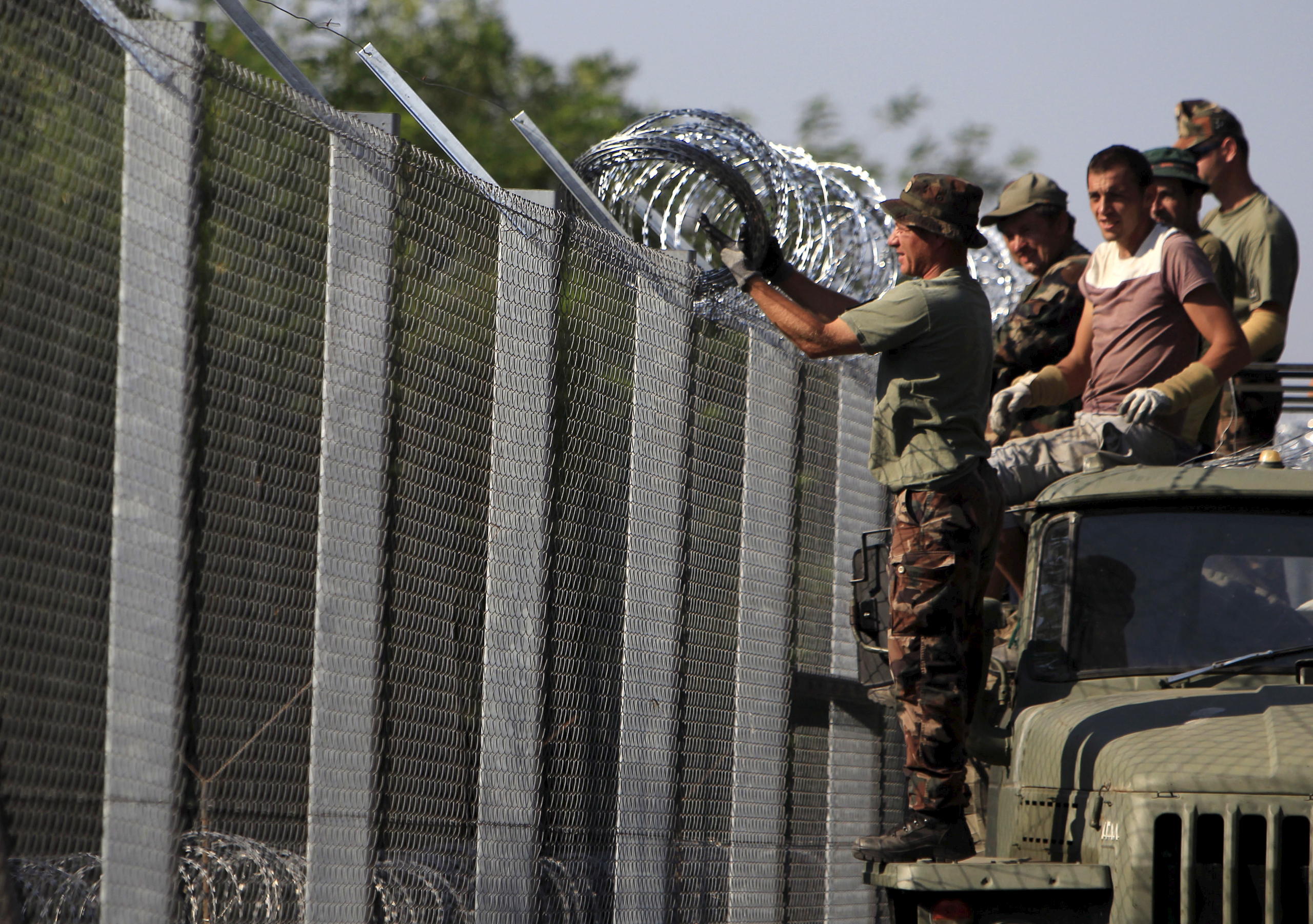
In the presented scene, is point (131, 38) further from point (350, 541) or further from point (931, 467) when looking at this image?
point (931, 467)

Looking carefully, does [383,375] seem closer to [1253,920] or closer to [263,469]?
[263,469]

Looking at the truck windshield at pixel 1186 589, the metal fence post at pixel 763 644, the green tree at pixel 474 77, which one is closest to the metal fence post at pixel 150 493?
the truck windshield at pixel 1186 589

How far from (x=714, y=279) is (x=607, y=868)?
7.38 ft

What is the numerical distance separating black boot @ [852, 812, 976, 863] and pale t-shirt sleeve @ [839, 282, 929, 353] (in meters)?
1.45

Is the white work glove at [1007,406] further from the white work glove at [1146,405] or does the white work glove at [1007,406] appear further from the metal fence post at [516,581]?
the metal fence post at [516,581]

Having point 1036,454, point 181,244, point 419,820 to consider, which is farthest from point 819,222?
point 181,244

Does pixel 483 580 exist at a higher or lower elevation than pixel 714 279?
lower

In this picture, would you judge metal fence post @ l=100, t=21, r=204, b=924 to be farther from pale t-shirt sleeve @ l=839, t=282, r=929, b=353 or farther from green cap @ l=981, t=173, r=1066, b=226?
green cap @ l=981, t=173, r=1066, b=226

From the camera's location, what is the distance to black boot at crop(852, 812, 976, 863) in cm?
520

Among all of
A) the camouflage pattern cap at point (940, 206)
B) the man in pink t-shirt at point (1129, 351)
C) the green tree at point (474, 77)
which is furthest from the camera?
the green tree at point (474, 77)

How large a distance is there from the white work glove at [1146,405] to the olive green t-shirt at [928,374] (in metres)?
1.43

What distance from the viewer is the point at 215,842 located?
3.90 meters

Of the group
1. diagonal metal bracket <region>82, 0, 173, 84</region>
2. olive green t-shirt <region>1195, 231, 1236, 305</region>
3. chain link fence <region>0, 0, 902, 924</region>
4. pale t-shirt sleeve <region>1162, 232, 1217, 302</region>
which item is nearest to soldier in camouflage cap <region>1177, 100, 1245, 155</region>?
olive green t-shirt <region>1195, 231, 1236, 305</region>

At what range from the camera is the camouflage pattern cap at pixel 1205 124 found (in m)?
9.56
